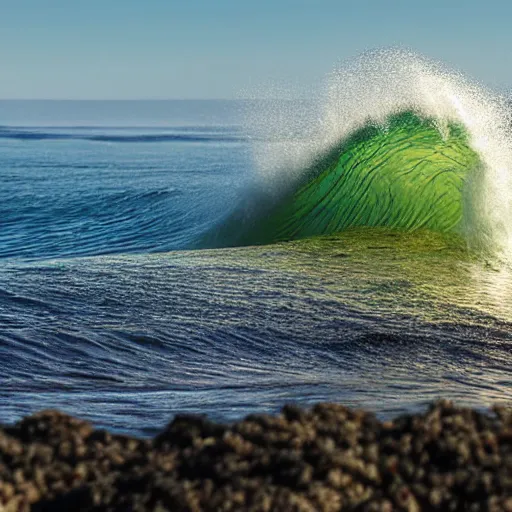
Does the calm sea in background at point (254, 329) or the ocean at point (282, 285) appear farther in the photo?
the ocean at point (282, 285)

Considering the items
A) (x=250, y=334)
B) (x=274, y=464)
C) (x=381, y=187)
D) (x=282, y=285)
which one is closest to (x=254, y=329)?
(x=250, y=334)

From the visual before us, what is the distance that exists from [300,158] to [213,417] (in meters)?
7.73

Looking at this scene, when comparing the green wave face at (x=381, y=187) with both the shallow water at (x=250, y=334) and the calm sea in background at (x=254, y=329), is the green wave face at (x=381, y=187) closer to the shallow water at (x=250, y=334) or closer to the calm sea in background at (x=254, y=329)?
the calm sea in background at (x=254, y=329)

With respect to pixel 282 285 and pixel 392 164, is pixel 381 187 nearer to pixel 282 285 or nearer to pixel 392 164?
pixel 392 164

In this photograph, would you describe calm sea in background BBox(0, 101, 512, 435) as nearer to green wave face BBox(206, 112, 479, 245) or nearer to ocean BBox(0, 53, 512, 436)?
ocean BBox(0, 53, 512, 436)

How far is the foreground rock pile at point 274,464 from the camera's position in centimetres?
257

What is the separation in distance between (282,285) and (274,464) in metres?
4.81

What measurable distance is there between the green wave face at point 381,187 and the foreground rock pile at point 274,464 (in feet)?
23.2

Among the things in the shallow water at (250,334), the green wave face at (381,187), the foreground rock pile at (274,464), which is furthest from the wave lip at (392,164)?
the foreground rock pile at (274,464)

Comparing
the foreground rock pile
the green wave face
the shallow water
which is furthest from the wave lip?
the foreground rock pile

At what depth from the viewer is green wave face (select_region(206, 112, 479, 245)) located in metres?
10.3

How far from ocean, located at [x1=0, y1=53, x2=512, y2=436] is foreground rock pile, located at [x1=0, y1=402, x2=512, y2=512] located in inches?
47.0

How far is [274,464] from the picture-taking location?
2729mm

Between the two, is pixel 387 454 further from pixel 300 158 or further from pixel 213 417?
pixel 300 158
